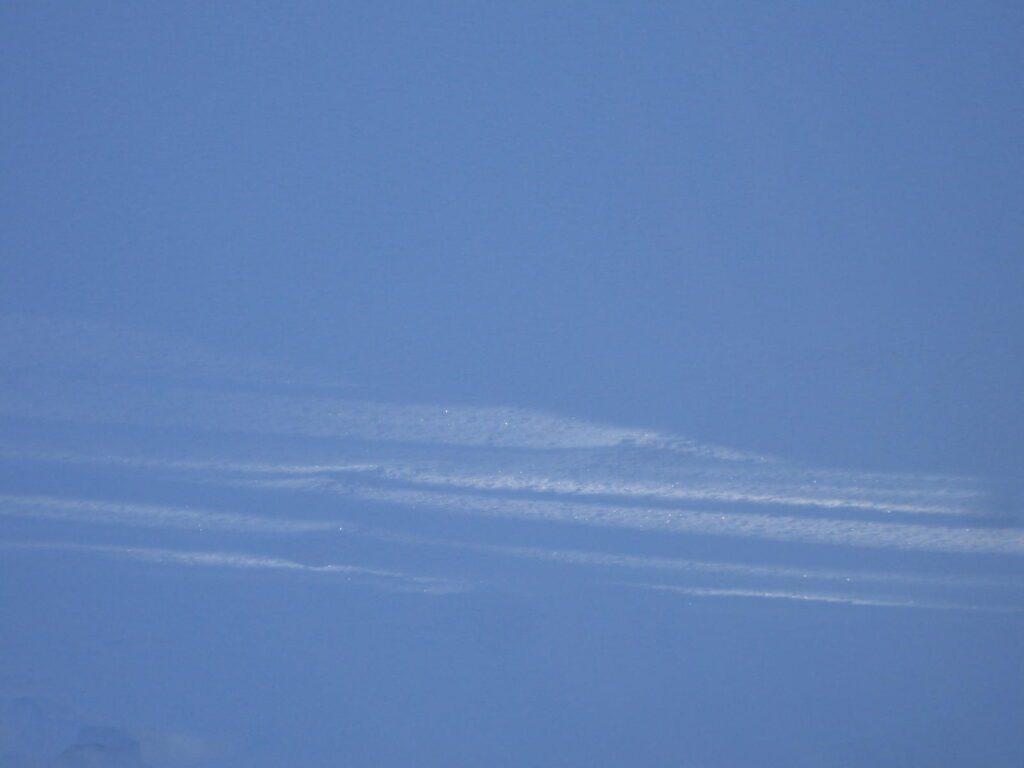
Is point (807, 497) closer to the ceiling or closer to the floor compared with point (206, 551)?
closer to the ceiling

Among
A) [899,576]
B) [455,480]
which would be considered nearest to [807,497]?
[899,576]

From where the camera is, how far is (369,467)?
1702 millimetres

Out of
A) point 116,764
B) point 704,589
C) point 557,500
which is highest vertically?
point 557,500

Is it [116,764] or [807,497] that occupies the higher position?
[807,497]

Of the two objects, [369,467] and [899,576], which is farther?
[899,576]

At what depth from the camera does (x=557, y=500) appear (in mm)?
1744

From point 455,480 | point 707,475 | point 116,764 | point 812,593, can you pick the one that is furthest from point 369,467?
point 812,593

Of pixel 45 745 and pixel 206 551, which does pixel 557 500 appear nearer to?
pixel 206 551

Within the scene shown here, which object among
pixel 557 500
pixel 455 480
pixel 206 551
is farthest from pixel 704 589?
pixel 206 551

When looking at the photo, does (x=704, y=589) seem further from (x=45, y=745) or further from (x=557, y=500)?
(x=45, y=745)

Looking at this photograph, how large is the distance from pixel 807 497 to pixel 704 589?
0.25 meters

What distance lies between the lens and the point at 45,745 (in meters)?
1.74

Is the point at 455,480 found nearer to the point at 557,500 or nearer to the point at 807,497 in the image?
the point at 557,500

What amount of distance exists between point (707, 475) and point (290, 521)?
2.45 ft
